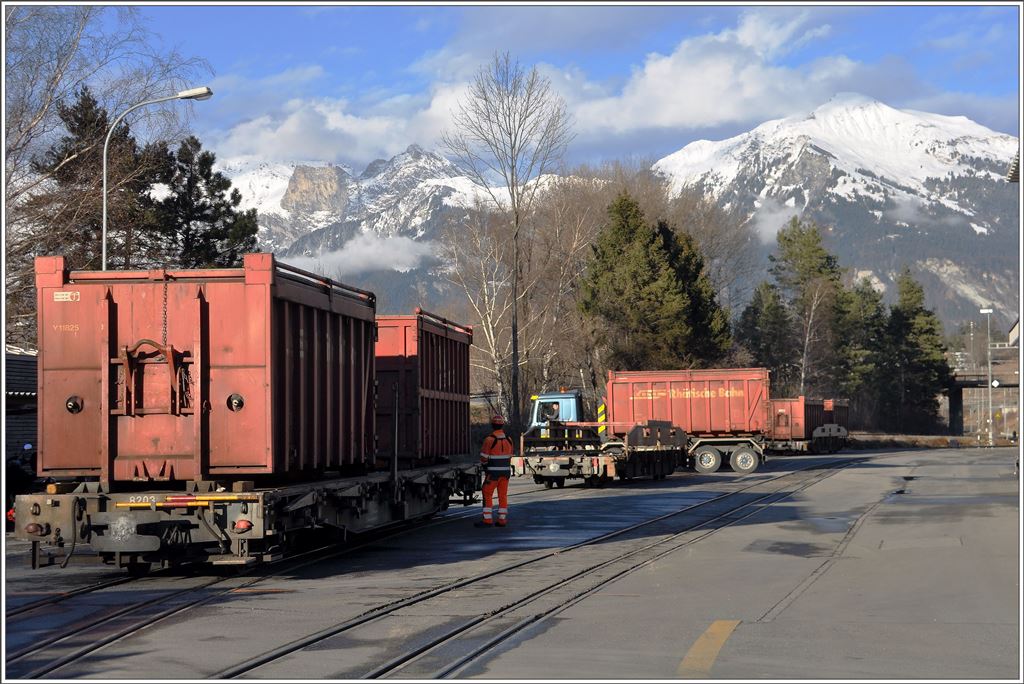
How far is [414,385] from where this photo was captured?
18781mm

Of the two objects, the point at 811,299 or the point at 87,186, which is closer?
the point at 87,186

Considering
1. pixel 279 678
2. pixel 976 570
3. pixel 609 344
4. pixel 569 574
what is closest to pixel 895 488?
pixel 976 570

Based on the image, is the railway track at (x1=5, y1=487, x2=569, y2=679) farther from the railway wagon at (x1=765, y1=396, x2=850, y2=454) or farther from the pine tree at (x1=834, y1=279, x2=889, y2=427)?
the pine tree at (x1=834, y1=279, x2=889, y2=427)

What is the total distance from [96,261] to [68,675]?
27.2 meters

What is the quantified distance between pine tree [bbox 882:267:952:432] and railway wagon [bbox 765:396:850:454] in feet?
130

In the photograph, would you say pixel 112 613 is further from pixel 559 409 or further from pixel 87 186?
pixel 559 409

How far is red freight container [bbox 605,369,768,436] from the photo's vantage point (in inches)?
1608

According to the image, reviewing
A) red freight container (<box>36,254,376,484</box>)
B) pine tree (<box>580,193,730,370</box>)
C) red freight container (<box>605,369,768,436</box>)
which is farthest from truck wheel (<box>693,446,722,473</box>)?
red freight container (<box>36,254,376,484</box>)

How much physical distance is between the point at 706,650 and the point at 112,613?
5303 mm

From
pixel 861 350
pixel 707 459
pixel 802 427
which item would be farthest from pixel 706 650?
pixel 861 350

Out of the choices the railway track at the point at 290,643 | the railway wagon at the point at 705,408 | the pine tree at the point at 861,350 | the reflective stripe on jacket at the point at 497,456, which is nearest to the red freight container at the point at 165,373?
the railway track at the point at 290,643

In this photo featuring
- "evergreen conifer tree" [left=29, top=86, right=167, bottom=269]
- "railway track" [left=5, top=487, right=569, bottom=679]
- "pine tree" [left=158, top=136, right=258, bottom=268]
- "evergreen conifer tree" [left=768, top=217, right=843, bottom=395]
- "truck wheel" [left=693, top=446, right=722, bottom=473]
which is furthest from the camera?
"evergreen conifer tree" [left=768, top=217, right=843, bottom=395]

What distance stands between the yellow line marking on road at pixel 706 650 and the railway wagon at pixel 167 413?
5015 mm

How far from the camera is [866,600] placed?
38.4ft
